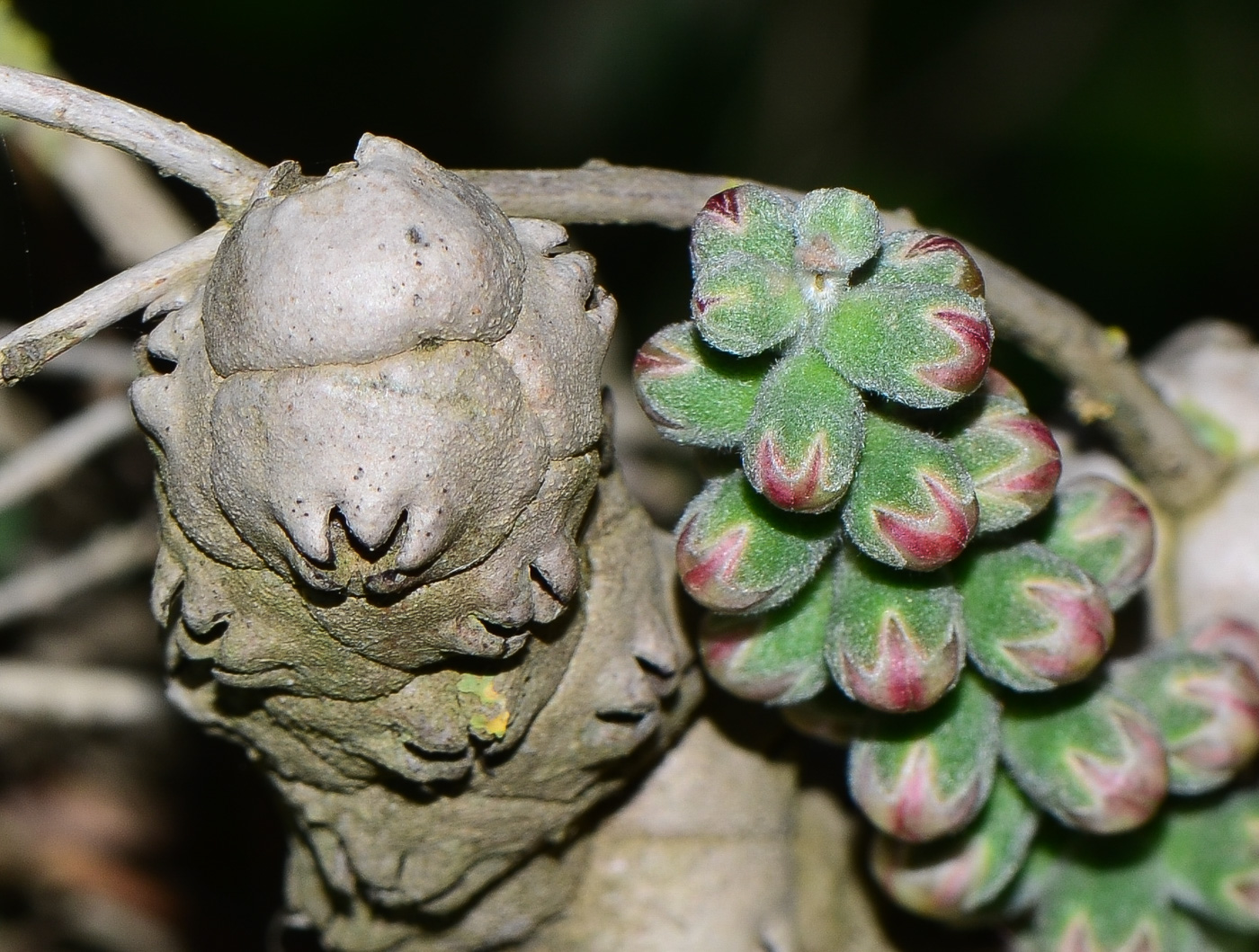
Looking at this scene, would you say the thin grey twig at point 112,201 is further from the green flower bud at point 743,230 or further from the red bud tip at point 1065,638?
the red bud tip at point 1065,638

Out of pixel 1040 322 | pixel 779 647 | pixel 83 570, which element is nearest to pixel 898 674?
pixel 779 647

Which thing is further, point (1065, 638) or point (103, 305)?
point (1065, 638)

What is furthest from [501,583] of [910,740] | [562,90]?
[562,90]

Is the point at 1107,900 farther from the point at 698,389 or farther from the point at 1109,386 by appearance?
the point at 698,389

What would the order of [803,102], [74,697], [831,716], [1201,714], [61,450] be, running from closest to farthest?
[831,716], [1201,714], [61,450], [74,697], [803,102]

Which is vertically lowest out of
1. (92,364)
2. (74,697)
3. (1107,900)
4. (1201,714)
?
(74,697)

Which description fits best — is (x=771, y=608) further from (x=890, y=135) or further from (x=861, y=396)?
(x=890, y=135)

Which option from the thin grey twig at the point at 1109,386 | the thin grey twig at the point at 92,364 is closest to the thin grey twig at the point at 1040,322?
the thin grey twig at the point at 1109,386

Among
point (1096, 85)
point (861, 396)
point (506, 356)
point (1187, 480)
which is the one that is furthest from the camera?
point (1096, 85)
